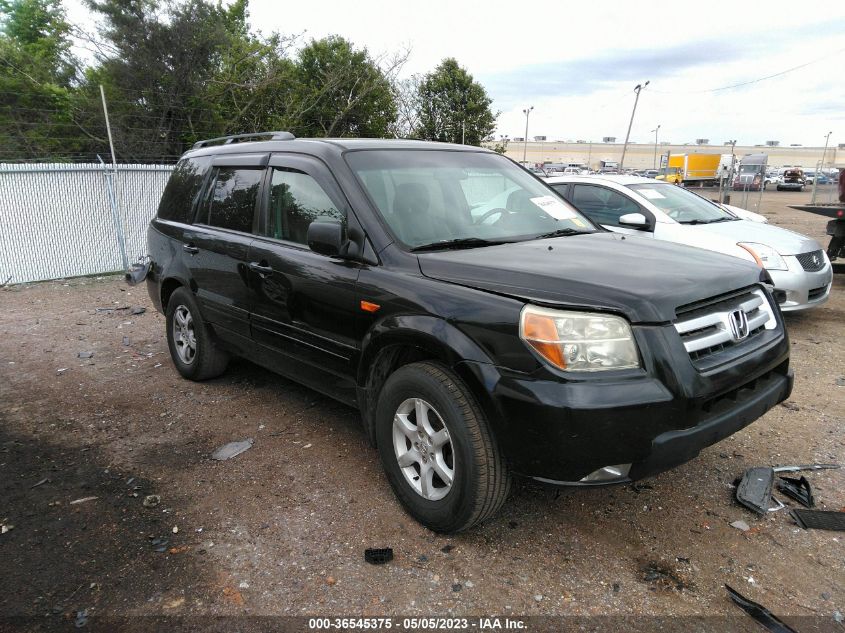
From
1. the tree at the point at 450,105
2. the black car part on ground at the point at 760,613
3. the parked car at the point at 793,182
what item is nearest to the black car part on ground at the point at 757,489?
the black car part on ground at the point at 760,613

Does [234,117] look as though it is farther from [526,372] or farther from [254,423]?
[526,372]

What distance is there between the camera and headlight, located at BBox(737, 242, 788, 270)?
248 inches

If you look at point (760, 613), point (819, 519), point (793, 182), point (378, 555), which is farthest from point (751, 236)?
point (793, 182)

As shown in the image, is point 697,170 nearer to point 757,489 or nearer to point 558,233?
point 558,233

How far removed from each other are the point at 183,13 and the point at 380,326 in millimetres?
20758

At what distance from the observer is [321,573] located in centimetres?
273

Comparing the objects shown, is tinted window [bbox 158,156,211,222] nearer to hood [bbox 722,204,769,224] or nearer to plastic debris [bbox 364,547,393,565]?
plastic debris [bbox 364,547,393,565]

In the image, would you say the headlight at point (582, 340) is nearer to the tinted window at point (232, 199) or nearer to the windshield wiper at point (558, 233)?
the windshield wiper at point (558, 233)

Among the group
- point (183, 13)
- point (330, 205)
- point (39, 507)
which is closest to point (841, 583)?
point (330, 205)

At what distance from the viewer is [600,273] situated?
273 cm

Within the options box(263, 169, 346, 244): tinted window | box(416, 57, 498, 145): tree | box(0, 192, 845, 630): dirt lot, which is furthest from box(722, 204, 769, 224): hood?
box(416, 57, 498, 145): tree

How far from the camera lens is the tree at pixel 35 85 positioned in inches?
596

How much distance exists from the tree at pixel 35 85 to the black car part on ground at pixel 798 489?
49.4 ft

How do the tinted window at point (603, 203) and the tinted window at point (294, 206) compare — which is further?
the tinted window at point (603, 203)
